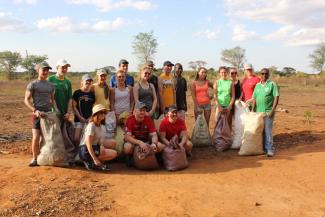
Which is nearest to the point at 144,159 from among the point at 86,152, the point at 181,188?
the point at 86,152

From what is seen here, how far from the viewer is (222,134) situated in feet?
24.9

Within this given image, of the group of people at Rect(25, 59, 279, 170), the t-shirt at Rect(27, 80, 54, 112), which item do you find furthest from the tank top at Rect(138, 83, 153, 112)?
the t-shirt at Rect(27, 80, 54, 112)

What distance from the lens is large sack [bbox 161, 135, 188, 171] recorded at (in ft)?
20.5

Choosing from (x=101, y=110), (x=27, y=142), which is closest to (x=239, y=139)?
(x=101, y=110)

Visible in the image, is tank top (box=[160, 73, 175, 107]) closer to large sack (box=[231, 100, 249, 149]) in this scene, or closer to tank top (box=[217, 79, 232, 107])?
tank top (box=[217, 79, 232, 107])

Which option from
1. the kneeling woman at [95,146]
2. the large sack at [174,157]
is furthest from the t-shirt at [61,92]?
the large sack at [174,157]

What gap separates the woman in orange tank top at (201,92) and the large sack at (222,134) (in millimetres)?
296

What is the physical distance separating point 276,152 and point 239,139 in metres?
0.73

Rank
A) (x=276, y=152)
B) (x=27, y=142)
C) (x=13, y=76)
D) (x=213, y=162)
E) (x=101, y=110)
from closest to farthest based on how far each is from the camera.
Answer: (x=101, y=110), (x=213, y=162), (x=276, y=152), (x=27, y=142), (x=13, y=76)

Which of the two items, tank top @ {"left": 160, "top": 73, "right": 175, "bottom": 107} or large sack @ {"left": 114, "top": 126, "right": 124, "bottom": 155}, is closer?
large sack @ {"left": 114, "top": 126, "right": 124, "bottom": 155}

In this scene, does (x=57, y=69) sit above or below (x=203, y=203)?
above

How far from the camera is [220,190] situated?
17.3 ft

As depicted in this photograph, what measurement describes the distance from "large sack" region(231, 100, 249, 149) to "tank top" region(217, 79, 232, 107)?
21 cm

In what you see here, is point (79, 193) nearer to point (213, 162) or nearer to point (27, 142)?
point (213, 162)
